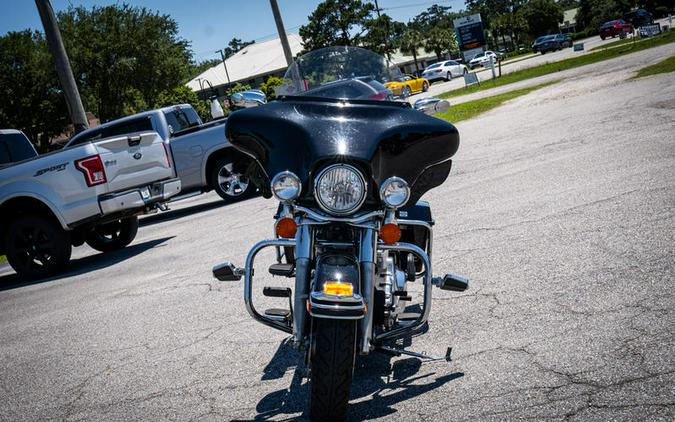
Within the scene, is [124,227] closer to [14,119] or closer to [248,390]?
[248,390]

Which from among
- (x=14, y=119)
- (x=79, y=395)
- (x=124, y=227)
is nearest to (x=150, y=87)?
(x=14, y=119)

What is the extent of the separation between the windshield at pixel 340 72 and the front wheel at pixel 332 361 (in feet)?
5.95

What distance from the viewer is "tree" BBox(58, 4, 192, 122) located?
40938 millimetres

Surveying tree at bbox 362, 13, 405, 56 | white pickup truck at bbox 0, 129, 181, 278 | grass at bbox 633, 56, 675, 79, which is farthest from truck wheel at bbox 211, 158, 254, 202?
tree at bbox 362, 13, 405, 56

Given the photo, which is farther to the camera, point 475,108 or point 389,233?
point 475,108

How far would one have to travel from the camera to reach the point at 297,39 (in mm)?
79812

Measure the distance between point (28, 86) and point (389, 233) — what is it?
42894 mm

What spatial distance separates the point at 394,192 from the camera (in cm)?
333

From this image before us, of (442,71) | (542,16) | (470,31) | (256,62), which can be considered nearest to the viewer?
(470,31)

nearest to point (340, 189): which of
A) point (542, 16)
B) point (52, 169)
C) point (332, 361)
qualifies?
point (332, 361)

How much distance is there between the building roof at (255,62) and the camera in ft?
241

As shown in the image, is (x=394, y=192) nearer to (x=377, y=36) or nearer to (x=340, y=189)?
(x=340, y=189)

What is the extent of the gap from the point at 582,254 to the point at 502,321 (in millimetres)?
1415

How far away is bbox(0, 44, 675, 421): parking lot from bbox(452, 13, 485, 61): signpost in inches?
1586
